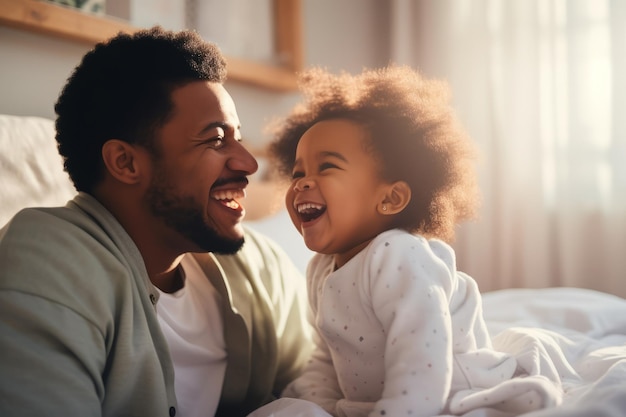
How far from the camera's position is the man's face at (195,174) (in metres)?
1.09

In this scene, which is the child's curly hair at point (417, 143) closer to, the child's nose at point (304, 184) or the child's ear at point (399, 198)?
the child's ear at point (399, 198)

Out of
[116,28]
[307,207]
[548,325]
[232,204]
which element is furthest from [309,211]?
[116,28]

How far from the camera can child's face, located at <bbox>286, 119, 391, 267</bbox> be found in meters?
1.09

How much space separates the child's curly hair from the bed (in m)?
0.30

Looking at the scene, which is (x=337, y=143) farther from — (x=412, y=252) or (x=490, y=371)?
(x=490, y=371)

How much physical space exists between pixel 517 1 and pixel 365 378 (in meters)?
1.95

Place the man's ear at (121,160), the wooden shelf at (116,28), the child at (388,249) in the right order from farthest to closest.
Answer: the wooden shelf at (116,28) → the man's ear at (121,160) → the child at (388,249)

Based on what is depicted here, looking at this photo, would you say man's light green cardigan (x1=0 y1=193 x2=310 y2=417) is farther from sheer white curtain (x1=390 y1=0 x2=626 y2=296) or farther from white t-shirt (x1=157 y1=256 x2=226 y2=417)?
sheer white curtain (x1=390 y1=0 x2=626 y2=296)

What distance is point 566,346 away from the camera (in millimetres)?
1239

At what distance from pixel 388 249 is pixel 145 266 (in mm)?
449

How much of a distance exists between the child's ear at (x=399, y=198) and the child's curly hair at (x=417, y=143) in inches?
0.5

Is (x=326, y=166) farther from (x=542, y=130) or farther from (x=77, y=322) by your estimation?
(x=542, y=130)

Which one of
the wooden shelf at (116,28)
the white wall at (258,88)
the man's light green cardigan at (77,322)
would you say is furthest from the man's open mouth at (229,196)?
the wooden shelf at (116,28)

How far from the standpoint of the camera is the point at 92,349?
0.83m
